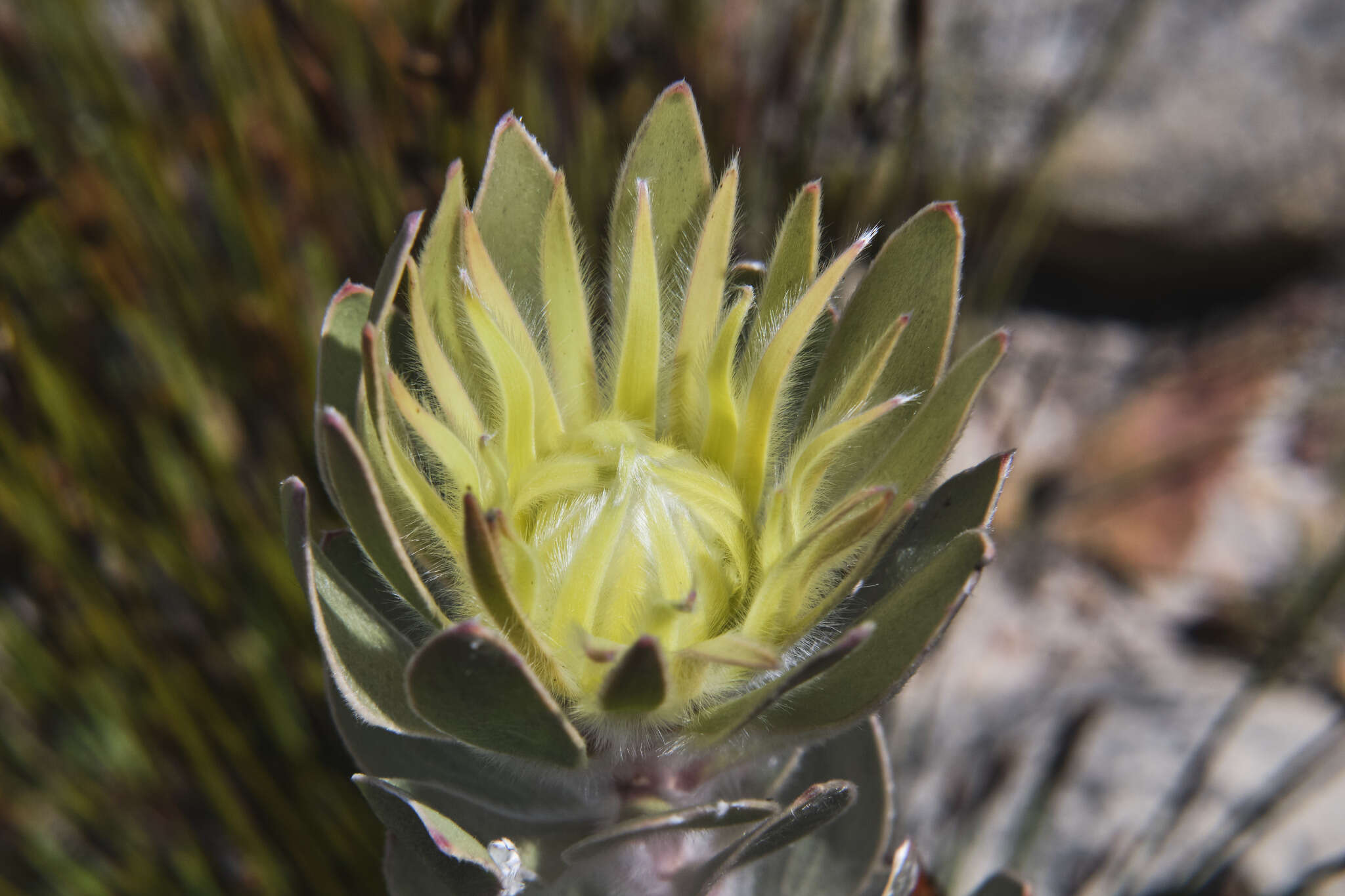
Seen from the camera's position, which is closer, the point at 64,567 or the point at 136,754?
the point at 64,567

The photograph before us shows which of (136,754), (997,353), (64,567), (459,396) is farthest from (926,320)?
(136,754)

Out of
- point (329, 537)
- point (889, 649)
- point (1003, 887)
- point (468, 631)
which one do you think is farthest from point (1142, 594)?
point (468, 631)

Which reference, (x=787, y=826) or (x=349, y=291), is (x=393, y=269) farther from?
(x=787, y=826)

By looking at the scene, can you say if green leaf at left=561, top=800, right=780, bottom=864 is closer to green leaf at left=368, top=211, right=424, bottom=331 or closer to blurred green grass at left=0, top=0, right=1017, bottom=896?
green leaf at left=368, top=211, right=424, bottom=331

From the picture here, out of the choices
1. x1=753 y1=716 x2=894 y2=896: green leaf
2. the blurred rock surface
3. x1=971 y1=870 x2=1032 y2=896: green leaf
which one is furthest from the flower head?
the blurred rock surface

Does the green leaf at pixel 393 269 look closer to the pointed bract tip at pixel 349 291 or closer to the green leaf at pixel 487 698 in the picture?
the pointed bract tip at pixel 349 291

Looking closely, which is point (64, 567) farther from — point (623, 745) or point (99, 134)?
point (623, 745)
